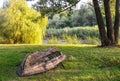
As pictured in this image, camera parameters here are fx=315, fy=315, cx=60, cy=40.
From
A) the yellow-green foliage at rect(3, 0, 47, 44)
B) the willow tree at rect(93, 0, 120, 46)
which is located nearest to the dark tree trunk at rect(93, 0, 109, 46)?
the willow tree at rect(93, 0, 120, 46)

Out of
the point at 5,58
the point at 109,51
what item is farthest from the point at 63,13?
the point at 5,58

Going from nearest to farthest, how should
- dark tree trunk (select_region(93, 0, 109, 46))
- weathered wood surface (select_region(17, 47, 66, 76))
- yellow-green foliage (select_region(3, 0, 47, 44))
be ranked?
weathered wood surface (select_region(17, 47, 66, 76)) → dark tree trunk (select_region(93, 0, 109, 46)) → yellow-green foliage (select_region(3, 0, 47, 44))

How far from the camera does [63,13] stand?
11.6 meters

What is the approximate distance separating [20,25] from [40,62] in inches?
494

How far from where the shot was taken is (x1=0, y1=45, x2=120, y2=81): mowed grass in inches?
285

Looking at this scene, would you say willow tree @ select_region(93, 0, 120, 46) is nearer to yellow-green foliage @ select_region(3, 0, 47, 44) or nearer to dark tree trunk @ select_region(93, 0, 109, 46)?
dark tree trunk @ select_region(93, 0, 109, 46)

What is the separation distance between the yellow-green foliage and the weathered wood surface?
38.2ft

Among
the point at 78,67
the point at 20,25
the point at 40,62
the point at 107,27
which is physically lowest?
the point at 78,67

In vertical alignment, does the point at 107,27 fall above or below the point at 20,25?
above

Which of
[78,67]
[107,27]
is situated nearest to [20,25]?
[107,27]

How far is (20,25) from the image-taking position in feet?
65.2

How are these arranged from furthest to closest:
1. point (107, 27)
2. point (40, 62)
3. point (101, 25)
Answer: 1. point (107, 27)
2. point (101, 25)
3. point (40, 62)

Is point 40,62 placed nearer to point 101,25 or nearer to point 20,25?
point 101,25

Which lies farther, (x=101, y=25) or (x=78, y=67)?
(x=101, y=25)
